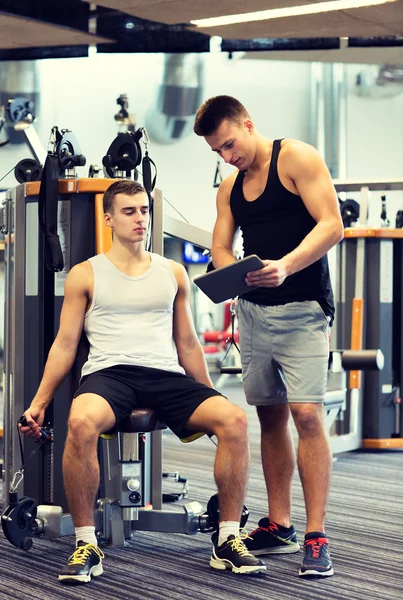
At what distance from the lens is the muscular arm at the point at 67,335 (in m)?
2.81

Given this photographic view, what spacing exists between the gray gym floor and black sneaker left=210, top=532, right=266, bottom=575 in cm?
3

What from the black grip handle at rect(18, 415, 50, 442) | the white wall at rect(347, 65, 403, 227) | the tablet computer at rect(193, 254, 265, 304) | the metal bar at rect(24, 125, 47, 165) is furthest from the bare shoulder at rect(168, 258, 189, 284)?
the white wall at rect(347, 65, 403, 227)

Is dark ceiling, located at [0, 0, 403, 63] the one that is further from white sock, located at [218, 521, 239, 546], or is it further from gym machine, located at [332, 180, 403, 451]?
white sock, located at [218, 521, 239, 546]

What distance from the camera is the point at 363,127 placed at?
8.80 meters

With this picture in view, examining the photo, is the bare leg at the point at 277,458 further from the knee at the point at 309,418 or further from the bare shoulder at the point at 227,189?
the bare shoulder at the point at 227,189

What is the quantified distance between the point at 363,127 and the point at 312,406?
21.8 ft

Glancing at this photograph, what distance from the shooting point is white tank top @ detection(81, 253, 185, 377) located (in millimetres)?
2824

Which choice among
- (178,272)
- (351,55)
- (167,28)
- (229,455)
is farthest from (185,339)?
(351,55)

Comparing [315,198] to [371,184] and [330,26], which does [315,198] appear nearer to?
[371,184]

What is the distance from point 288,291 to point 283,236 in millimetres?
173

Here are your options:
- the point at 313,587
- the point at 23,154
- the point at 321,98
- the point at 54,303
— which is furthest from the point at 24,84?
the point at 313,587

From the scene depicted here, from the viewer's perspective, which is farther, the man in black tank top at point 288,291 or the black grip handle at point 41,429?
the black grip handle at point 41,429

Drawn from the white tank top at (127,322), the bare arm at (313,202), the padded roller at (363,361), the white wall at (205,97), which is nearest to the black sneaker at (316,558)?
the white tank top at (127,322)

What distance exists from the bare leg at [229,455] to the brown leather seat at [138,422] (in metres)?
0.17
